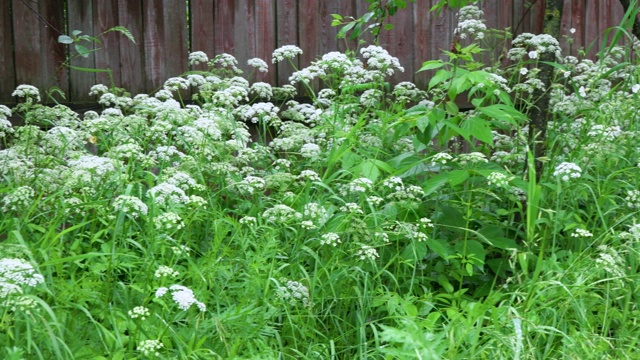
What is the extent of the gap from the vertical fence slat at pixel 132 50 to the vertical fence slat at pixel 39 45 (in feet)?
1.27

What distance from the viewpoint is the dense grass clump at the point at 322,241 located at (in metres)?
2.94

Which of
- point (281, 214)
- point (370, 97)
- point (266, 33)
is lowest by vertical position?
point (281, 214)

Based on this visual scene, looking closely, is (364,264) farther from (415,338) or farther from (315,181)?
(415,338)

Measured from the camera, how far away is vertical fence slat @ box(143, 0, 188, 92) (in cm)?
592

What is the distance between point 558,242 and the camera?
4.07 m

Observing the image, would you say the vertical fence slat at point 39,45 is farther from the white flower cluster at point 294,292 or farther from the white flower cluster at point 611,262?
the white flower cluster at point 611,262

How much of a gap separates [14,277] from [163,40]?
3633 mm

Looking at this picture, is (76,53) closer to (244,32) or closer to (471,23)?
(244,32)

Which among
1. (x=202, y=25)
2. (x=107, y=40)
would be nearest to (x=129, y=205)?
(x=107, y=40)

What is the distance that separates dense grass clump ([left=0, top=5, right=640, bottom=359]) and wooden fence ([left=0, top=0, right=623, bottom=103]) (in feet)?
3.52

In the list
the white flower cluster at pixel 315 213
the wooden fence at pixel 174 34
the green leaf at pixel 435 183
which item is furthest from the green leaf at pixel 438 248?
the wooden fence at pixel 174 34

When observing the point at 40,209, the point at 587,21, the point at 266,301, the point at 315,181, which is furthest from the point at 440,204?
the point at 587,21

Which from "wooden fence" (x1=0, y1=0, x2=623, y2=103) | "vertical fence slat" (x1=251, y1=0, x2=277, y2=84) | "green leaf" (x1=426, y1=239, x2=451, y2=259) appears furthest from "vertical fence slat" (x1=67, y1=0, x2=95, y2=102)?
"green leaf" (x1=426, y1=239, x2=451, y2=259)

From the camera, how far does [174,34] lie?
6.01m
